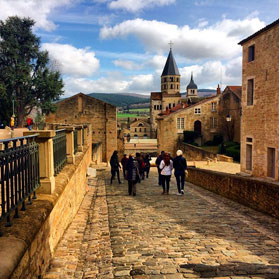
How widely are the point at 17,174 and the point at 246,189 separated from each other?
8243 millimetres

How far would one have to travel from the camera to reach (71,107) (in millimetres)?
31000

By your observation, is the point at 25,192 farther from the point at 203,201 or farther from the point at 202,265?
the point at 203,201

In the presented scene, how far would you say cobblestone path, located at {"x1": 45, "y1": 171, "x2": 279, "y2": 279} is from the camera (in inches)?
166

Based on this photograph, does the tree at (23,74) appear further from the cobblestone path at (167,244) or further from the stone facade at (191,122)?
the cobblestone path at (167,244)

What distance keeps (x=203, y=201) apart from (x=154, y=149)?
4137cm

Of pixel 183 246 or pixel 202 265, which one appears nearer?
pixel 202 265

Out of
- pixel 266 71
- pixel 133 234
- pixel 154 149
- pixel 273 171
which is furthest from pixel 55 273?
pixel 154 149

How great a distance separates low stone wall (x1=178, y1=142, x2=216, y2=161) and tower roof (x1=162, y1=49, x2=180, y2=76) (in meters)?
64.3

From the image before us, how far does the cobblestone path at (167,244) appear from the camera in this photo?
13.8 feet

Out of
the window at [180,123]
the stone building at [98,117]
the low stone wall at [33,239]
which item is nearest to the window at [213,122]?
the window at [180,123]

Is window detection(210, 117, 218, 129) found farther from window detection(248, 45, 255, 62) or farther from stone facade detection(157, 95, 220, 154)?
window detection(248, 45, 255, 62)

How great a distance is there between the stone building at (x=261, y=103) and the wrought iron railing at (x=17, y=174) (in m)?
12.7

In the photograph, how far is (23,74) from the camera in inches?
1161

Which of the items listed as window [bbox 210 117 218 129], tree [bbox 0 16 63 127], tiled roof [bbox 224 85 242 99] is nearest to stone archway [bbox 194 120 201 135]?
window [bbox 210 117 218 129]
